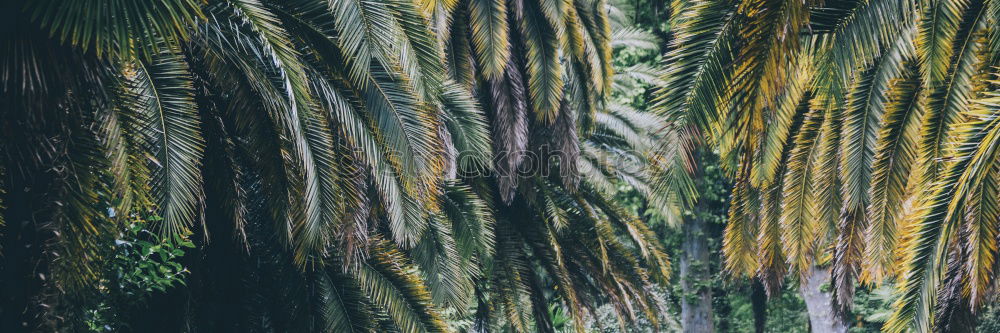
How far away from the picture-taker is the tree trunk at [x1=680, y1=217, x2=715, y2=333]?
19547 millimetres

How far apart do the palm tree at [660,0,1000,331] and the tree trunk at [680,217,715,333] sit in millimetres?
11739

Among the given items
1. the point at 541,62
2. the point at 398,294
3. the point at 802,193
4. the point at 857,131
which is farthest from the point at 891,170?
the point at 541,62

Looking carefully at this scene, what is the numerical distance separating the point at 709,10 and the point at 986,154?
5.01ft

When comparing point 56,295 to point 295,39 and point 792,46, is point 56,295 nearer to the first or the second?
point 295,39

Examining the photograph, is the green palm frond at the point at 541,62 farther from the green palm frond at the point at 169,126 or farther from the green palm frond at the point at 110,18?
the green palm frond at the point at 110,18

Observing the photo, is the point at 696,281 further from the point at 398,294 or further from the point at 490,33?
the point at 398,294

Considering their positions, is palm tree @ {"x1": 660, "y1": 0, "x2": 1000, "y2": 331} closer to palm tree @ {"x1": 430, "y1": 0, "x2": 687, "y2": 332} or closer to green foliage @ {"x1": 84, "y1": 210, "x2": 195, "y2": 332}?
palm tree @ {"x1": 430, "y1": 0, "x2": 687, "y2": 332}

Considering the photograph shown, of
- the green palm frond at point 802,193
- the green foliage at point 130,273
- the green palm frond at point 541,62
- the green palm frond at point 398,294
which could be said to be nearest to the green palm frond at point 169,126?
the green foliage at point 130,273

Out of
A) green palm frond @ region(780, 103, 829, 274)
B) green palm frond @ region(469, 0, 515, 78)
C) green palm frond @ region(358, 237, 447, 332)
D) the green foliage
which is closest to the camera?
the green foliage

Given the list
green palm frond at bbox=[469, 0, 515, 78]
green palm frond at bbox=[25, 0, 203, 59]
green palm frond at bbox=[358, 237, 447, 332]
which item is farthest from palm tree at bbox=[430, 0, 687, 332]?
green palm frond at bbox=[25, 0, 203, 59]

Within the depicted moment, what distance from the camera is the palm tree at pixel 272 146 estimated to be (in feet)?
14.3

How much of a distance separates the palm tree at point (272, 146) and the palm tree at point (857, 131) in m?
0.84

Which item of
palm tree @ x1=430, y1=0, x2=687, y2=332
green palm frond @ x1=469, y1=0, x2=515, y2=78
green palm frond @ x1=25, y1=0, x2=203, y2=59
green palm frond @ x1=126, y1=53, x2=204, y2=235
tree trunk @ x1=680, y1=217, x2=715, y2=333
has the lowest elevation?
tree trunk @ x1=680, y1=217, x2=715, y2=333

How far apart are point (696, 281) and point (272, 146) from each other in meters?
15.0
